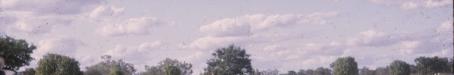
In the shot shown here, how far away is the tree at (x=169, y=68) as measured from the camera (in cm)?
10638

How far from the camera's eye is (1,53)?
9962 centimetres

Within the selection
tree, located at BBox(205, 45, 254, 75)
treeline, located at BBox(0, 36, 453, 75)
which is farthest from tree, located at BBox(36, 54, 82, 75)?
tree, located at BBox(205, 45, 254, 75)

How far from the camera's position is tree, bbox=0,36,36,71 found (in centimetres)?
10088

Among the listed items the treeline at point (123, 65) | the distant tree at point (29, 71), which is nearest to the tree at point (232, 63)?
the treeline at point (123, 65)

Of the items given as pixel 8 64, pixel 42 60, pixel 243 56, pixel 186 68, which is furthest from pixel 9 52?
pixel 243 56

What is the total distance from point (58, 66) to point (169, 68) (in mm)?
19232

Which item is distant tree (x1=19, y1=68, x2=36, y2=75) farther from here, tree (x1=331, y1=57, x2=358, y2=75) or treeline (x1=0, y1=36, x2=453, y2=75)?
tree (x1=331, y1=57, x2=358, y2=75)

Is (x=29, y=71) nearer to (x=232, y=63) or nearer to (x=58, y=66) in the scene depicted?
(x=58, y=66)

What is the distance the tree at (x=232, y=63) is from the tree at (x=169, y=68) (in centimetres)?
568

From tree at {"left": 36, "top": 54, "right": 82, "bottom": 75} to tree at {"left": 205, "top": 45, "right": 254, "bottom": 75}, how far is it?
72.8 m

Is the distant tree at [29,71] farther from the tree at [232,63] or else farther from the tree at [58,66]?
the tree at [232,63]

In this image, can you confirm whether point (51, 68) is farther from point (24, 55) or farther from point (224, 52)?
point (224, 52)

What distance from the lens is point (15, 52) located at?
10306 cm

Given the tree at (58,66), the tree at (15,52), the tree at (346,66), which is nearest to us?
the tree at (58,66)
